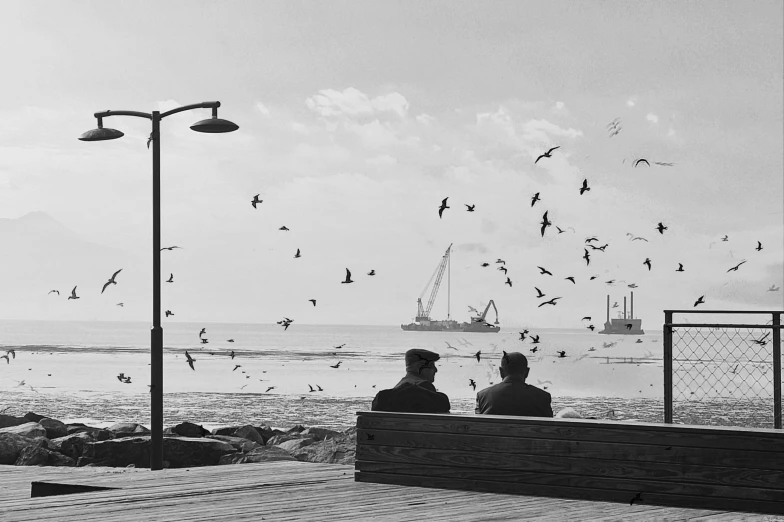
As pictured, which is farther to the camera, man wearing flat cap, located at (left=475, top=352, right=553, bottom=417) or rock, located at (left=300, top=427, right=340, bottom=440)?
rock, located at (left=300, top=427, right=340, bottom=440)

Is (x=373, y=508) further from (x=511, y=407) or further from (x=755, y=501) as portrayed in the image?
(x=755, y=501)

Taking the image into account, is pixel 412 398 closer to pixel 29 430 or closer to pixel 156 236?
pixel 156 236

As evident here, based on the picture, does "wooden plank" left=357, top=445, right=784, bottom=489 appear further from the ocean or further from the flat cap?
the ocean

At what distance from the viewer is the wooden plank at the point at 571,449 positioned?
278 inches

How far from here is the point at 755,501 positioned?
23.0ft

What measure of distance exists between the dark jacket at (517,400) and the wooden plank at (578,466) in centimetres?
43

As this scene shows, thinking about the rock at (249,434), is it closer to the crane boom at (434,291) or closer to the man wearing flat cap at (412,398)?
the man wearing flat cap at (412,398)

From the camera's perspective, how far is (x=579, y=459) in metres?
7.64

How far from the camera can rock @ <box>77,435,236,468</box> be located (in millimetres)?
16578

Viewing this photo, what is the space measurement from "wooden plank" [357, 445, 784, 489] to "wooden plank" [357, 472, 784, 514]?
11cm

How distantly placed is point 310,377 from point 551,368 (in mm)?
21050

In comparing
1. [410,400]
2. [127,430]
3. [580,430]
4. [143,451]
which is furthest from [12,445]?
[580,430]

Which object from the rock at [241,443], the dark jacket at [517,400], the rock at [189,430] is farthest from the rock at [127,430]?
the dark jacket at [517,400]

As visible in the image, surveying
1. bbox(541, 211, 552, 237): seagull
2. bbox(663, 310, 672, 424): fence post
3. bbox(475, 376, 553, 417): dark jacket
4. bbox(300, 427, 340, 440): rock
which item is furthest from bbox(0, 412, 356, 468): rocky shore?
bbox(475, 376, 553, 417): dark jacket
